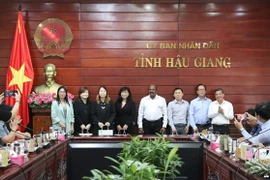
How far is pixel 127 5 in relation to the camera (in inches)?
272

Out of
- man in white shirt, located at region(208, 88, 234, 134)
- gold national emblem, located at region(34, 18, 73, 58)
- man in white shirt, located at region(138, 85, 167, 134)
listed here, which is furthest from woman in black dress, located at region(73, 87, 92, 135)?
man in white shirt, located at region(208, 88, 234, 134)

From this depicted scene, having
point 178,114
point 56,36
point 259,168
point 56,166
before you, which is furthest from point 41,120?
point 259,168

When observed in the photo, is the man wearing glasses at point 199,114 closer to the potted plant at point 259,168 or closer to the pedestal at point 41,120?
the pedestal at point 41,120

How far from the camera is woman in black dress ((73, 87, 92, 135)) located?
6.10 m

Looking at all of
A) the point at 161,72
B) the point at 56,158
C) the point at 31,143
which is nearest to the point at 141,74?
the point at 161,72

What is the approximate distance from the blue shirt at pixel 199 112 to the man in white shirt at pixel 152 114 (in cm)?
48

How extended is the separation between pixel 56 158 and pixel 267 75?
15.3 ft

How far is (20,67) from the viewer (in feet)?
21.5

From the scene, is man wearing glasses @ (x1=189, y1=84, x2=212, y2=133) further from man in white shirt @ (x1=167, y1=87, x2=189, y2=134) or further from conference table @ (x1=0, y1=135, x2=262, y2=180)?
conference table @ (x1=0, y1=135, x2=262, y2=180)

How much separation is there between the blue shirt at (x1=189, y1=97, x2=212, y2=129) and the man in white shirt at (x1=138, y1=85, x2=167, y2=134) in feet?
1.58

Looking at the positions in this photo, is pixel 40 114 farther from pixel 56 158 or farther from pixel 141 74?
pixel 56 158

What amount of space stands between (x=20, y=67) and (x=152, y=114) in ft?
8.41

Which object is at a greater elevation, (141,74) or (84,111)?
(141,74)

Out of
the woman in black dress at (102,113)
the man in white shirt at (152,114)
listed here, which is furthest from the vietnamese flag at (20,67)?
the man in white shirt at (152,114)
